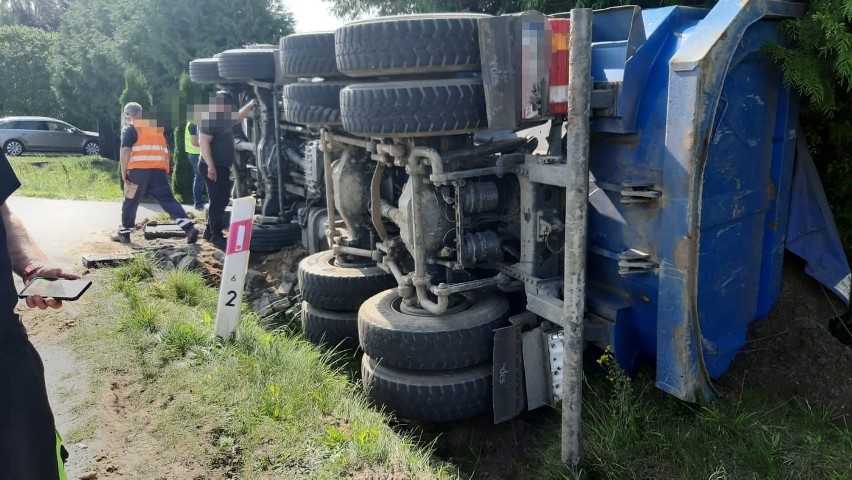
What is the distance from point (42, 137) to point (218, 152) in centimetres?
2010

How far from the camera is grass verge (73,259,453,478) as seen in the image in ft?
10.7

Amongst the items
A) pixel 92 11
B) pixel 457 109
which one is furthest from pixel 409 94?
pixel 92 11

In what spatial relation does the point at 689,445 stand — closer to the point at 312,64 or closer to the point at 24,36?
the point at 312,64

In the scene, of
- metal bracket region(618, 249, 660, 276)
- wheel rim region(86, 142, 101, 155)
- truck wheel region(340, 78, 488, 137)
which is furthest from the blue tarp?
wheel rim region(86, 142, 101, 155)

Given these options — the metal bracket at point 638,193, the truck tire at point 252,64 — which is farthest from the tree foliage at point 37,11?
the metal bracket at point 638,193

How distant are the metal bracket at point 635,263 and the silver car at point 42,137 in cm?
2515

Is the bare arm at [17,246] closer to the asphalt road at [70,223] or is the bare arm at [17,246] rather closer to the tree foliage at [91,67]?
the asphalt road at [70,223]

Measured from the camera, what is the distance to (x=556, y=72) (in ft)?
11.5

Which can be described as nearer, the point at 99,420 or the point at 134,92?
the point at 99,420

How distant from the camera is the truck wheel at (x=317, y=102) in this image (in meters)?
4.88

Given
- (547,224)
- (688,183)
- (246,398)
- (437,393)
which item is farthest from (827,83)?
(246,398)

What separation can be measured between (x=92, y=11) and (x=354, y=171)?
2850cm

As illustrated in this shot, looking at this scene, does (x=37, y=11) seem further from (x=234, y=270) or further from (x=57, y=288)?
(x=57, y=288)

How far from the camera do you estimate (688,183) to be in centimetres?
308
